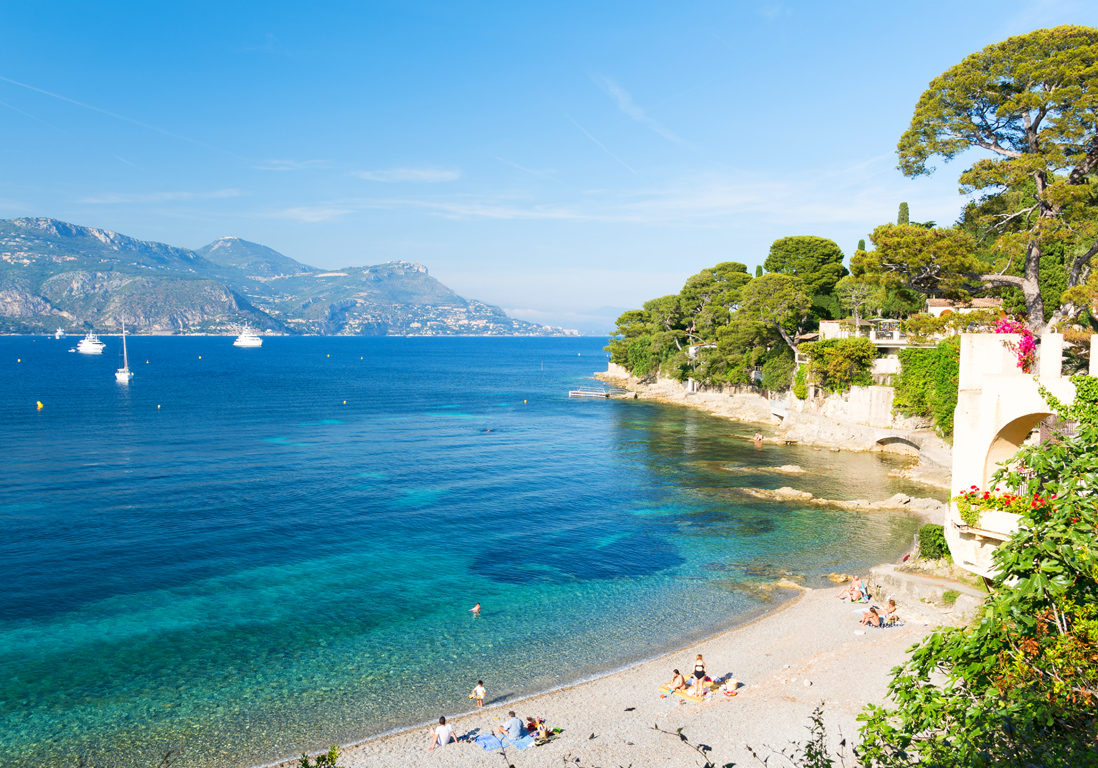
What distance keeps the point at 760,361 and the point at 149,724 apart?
69.9 meters

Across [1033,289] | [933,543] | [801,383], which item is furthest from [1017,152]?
[801,383]

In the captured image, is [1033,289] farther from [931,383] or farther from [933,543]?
[931,383]

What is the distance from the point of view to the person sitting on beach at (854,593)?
25.0 m

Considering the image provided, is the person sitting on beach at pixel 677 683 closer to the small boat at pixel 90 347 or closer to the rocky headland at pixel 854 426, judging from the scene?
the rocky headland at pixel 854 426

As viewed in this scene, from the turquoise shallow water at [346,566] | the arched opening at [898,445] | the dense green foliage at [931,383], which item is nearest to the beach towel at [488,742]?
the turquoise shallow water at [346,566]

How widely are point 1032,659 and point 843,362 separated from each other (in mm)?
52222

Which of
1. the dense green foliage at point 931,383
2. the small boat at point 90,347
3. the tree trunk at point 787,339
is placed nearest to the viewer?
the dense green foliage at point 931,383

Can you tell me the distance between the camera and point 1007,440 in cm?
1513

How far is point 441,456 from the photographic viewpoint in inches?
2140

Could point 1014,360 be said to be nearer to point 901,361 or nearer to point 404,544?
point 404,544

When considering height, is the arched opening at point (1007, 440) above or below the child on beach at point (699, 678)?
above

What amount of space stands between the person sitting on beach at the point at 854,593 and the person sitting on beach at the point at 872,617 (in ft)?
6.02

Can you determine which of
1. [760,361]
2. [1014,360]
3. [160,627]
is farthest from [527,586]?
[760,361]

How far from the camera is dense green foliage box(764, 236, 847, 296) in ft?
251
